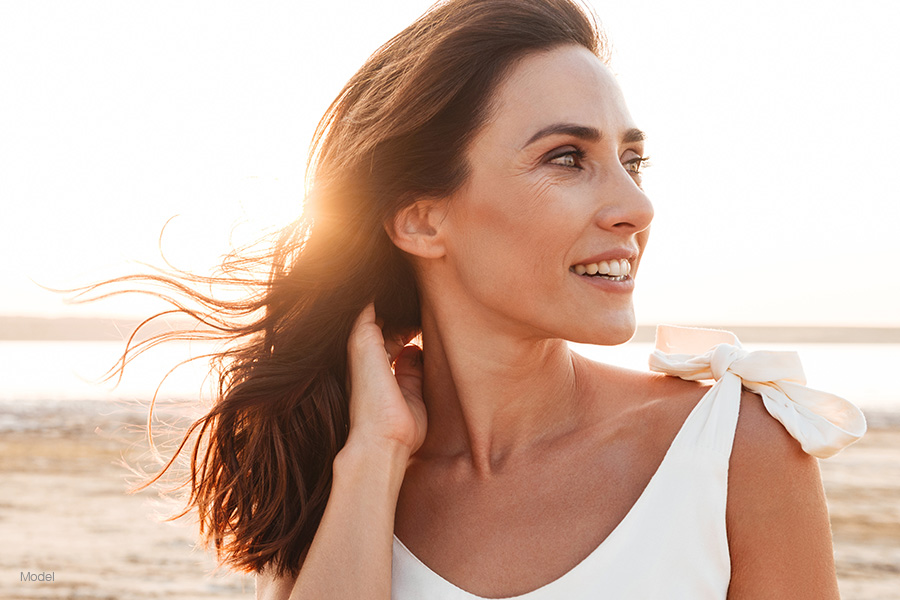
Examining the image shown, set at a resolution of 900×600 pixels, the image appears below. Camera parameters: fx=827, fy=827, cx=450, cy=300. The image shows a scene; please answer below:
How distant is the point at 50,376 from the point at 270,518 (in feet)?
60.4

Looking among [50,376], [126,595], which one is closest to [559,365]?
[126,595]

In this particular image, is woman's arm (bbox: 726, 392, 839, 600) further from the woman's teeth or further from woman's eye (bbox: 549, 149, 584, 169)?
woman's eye (bbox: 549, 149, 584, 169)

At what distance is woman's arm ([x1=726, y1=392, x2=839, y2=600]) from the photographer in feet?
6.66

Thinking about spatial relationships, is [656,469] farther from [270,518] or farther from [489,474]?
[270,518]

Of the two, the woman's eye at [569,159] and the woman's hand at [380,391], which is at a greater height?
the woman's eye at [569,159]

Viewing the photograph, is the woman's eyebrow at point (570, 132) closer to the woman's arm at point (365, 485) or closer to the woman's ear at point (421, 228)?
the woman's ear at point (421, 228)

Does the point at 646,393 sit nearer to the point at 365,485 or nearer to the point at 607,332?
the point at 607,332

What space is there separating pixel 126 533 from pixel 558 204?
6.96m

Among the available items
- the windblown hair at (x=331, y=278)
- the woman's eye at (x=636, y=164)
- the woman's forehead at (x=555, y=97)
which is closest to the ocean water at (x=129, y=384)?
the windblown hair at (x=331, y=278)

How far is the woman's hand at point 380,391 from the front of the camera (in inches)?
104

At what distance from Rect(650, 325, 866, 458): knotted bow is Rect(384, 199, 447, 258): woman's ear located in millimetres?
821

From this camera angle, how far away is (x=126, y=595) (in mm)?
6555

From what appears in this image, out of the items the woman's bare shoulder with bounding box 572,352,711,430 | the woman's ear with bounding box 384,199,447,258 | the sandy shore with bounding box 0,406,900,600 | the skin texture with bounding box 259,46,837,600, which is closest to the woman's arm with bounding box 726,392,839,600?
the skin texture with bounding box 259,46,837,600

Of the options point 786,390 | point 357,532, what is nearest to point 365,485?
point 357,532
